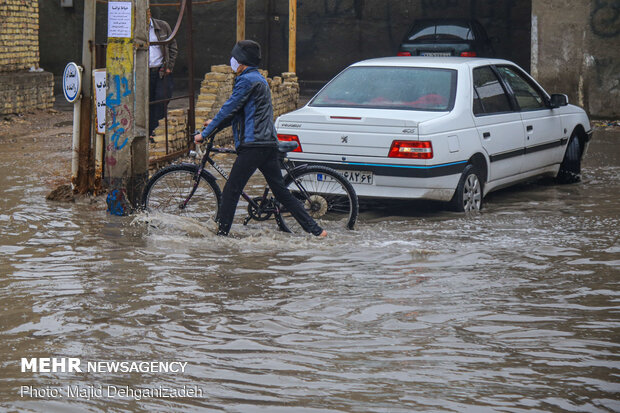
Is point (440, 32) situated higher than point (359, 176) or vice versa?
point (440, 32)

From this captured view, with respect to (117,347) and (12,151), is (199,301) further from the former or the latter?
(12,151)

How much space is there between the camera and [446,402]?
4.56 meters

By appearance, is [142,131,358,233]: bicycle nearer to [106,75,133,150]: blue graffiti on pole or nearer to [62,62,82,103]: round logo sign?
[106,75,133,150]: blue graffiti on pole

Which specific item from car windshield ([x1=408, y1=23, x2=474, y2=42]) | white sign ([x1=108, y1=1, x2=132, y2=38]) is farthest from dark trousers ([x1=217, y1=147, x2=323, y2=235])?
car windshield ([x1=408, y1=23, x2=474, y2=42])

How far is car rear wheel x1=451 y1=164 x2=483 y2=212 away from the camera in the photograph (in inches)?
363

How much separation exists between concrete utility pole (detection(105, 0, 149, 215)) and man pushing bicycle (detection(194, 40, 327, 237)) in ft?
4.54

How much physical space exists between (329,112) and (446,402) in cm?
503

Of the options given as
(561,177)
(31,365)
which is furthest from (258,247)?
(561,177)

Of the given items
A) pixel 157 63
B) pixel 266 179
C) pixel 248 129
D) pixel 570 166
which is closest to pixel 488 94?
pixel 570 166

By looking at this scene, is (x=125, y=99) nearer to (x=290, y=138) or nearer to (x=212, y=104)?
(x=290, y=138)

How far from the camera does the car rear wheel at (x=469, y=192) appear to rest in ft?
30.2

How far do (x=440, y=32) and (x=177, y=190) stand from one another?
1285 cm

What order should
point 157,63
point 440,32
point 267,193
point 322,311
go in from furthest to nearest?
point 440,32, point 157,63, point 267,193, point 322,311

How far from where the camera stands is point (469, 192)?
370 inches
